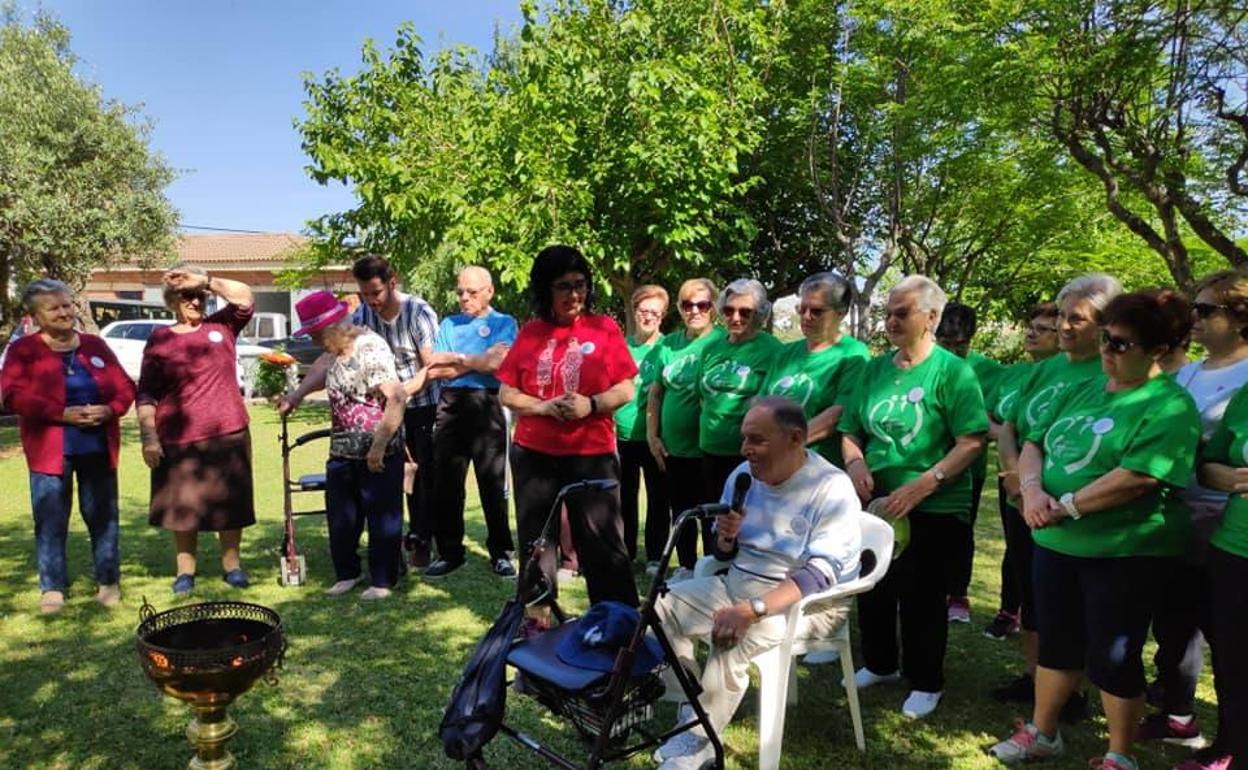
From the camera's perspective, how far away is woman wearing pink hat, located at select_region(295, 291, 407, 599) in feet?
14.9

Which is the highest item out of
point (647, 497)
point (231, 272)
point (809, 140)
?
point (809, 140)

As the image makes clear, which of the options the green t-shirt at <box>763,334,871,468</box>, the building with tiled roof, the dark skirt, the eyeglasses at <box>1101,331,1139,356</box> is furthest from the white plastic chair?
the building with tiled roof

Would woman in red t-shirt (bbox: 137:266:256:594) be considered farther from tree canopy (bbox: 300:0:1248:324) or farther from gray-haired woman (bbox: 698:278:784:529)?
tree canopy (bbox: 300:0:1248:324)

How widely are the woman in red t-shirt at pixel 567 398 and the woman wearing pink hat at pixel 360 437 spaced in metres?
1.09

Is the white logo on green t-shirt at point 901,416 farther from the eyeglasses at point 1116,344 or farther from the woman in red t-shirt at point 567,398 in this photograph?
the woman in red t-shirt at point 567,398

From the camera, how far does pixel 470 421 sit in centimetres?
513

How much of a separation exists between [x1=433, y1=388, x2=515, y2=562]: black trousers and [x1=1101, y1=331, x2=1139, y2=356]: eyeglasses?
3499 millimetres

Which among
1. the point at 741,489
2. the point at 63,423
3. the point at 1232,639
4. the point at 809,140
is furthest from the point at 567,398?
the point at 809,140

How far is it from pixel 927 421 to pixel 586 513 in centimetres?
151

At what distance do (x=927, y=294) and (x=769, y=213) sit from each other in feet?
36.9

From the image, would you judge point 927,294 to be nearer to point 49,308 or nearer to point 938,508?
point 938,508

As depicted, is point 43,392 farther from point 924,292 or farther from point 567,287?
A: point 924,292

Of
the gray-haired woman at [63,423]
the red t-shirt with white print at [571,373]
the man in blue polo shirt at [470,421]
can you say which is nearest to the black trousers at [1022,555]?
the red t-shirt with white print at [571,373]

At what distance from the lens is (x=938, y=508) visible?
3361mm
